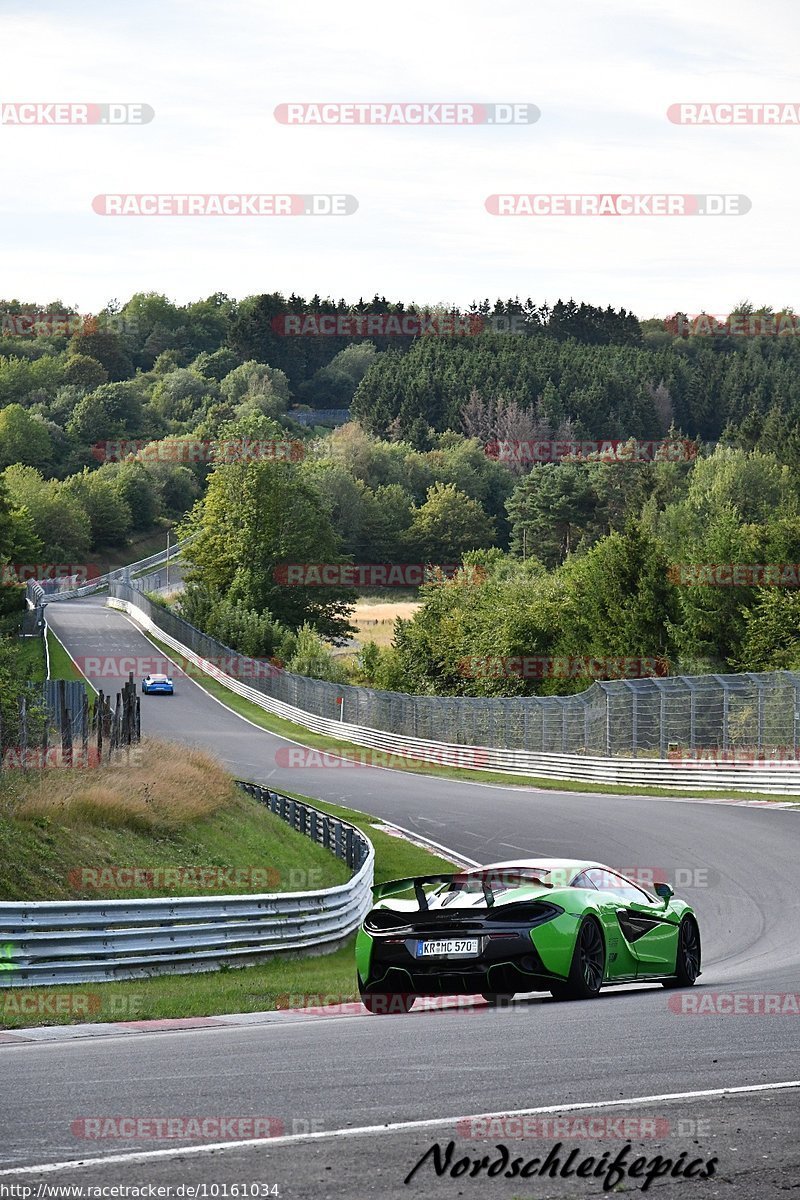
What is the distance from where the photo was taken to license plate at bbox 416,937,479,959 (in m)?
10.8

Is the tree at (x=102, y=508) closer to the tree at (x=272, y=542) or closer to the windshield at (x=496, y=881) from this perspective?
the tree at (x=272, y=542)

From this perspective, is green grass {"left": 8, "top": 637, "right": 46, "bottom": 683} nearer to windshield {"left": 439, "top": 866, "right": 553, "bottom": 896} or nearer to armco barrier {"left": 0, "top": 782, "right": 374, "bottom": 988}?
armco barrier {"left": 0, "top": 782, "right": 374, "bottom": 988}

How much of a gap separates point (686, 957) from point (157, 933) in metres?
5.25

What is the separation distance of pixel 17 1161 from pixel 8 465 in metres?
162

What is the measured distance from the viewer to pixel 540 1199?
17.6 feet

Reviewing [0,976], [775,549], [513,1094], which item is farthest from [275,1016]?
[775,549]

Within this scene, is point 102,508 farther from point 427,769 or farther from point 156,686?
point 427,769

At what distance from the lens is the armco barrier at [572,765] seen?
3616 centimetres

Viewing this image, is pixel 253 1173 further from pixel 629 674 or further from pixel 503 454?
pixel 503 454

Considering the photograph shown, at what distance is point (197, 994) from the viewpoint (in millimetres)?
13758

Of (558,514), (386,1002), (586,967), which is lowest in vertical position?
(558,514)

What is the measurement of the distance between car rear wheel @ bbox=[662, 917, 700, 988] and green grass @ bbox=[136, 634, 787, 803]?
22.1 m

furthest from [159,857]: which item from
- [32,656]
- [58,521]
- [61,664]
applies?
[58,521]

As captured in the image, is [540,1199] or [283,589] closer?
[540,1199]
